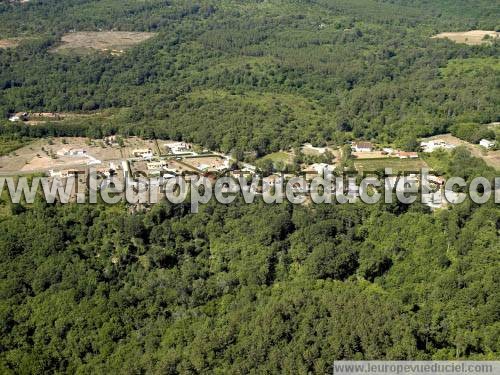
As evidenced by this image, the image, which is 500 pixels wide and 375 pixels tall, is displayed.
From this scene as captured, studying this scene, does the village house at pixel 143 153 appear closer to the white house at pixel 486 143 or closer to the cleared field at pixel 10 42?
the white house at pixel 486 143

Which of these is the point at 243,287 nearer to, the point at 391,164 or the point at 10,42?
the point at 391,164

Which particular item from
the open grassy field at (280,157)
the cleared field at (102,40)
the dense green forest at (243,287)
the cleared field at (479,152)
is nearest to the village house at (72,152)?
the dense green forest at (243,287)

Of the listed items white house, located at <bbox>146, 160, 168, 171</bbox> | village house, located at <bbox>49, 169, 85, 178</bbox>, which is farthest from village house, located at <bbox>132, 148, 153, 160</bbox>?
village house, located at <bbox>49, 169, 85, 178</bbox>

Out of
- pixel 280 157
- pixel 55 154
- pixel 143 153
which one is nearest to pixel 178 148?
pixel 143 153

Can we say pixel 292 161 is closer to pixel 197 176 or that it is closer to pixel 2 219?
pixel 197 176

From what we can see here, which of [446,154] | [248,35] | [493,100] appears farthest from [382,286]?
[248,35]

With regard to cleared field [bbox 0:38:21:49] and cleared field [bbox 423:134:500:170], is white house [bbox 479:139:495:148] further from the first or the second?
cleared field [bbox 0:38:21:49]
